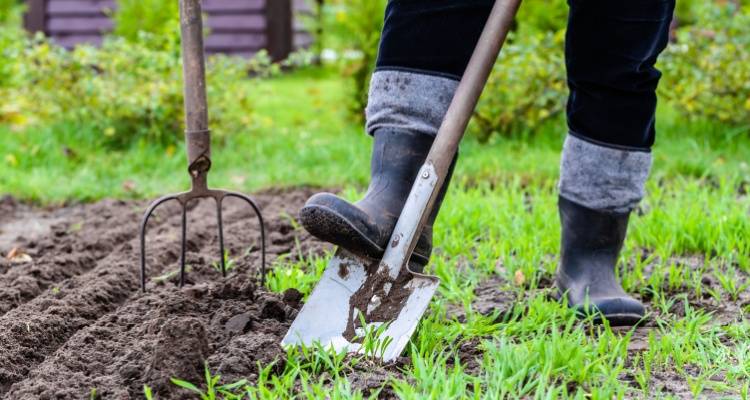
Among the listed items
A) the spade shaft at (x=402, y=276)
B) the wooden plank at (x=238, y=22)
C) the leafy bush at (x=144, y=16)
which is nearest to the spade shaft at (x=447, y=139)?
the spade shaft at (x=402, y=276)

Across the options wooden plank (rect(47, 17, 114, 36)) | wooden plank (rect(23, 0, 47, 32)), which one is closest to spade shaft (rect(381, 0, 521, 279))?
wooden plank (rect(47, 17, 114, 36))

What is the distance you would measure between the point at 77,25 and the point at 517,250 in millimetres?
7782

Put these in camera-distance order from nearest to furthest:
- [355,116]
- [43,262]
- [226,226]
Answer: [43,262]
[226,226]
[355,116]

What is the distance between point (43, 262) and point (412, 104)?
1.42 meters

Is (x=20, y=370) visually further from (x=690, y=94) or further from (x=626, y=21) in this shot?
(x=690, y=94)

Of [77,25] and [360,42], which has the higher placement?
[360,42]

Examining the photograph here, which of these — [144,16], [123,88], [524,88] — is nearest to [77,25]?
[144,16]

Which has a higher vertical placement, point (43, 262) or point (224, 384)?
point (224, 384)

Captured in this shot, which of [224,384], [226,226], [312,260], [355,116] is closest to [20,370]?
[224,384]

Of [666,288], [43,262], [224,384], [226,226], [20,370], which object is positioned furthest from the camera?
[226,226]

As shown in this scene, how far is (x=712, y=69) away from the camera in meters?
4.85

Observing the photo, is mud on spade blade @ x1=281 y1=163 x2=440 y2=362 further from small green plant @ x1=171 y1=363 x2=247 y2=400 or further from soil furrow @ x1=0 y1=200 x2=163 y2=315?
soil furrow @ x1=0 y1=200 x2=163 y2=315

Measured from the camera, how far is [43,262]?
2.83m

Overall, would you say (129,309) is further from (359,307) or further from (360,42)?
(360,42)
